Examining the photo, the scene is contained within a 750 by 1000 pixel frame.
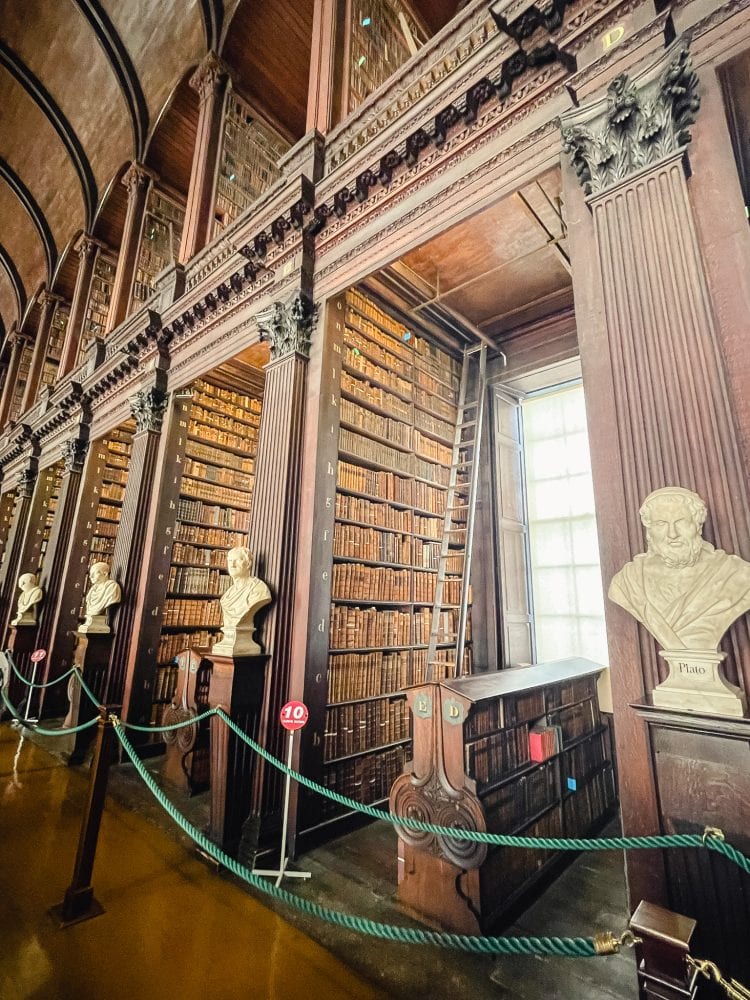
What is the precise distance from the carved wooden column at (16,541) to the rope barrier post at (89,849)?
6.55 m

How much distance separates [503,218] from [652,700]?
3.64 meters

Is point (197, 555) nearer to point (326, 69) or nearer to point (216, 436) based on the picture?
point (216, 436)

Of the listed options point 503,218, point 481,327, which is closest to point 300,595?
point 503,218

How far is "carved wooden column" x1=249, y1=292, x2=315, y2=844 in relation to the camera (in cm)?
280

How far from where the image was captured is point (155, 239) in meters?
7.23

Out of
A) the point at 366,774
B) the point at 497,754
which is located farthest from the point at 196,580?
the point at 497,754

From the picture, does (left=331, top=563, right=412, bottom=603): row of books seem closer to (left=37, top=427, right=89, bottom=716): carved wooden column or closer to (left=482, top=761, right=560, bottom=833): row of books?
(left=482, top=761, right=560, bottom=833): row of books

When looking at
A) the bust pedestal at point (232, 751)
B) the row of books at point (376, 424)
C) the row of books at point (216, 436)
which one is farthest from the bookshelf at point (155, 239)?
the bust pedestal at point (232, 751)

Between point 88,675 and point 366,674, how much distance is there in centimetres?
275

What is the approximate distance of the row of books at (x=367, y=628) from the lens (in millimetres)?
3242

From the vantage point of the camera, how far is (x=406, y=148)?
2.92 m

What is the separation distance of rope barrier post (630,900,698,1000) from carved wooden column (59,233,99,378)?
9454 mm

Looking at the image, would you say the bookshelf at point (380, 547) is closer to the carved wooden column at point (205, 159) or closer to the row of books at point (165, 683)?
the row of books at point (165, 683)

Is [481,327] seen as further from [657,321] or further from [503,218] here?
[657,321]
